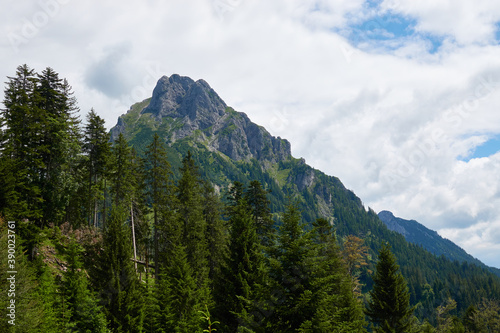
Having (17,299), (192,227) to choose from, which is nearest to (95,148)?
(192,227)

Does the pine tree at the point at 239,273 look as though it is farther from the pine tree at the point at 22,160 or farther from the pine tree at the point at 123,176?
the pine tree at the point at 123,176

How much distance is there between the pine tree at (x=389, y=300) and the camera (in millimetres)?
27578

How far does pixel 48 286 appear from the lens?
23.9m

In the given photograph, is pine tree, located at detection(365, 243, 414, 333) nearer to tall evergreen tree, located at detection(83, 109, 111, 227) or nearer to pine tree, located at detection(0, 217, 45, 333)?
pine tree, located at detection(0, 217, 45, 333)

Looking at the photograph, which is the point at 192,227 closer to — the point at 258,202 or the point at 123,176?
the point at 258,202

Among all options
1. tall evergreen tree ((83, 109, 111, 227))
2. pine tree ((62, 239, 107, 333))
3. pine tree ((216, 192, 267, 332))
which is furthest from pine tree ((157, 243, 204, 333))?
tall evergreen tree ((83, 109, 111, 227))

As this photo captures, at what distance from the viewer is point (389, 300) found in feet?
92.8

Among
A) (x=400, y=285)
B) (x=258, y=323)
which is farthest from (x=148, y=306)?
(x=400, y=285)

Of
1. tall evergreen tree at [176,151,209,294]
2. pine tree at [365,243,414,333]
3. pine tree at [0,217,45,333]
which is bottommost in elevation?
pine tree at [365,243,414,333]

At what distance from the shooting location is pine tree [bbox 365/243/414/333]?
27.6 meters

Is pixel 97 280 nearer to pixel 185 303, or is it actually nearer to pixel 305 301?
pixel 185 303

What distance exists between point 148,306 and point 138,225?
2248 centimetres

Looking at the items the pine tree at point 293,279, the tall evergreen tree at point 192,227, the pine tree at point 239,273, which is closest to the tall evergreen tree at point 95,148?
the tall evergreen tree at point 192,227

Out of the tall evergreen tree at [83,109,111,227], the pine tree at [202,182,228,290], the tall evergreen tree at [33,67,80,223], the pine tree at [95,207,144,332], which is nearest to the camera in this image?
the pine tree at [95,207,144,332]
